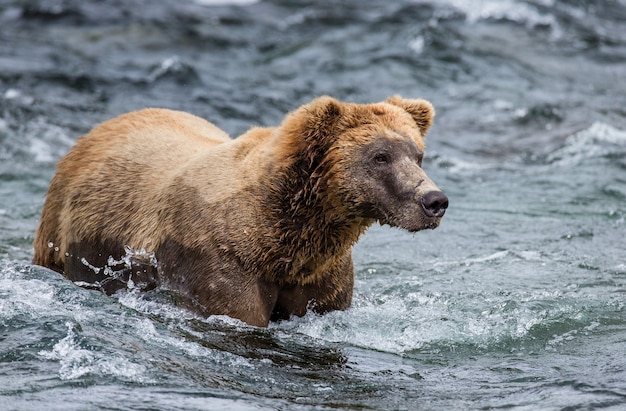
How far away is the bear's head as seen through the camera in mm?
6195

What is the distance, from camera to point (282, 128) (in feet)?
21.5

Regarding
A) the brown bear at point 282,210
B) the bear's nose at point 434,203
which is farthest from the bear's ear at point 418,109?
the bear's nose at point 434,203

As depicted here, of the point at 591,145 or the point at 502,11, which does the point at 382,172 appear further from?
the point at 502,11

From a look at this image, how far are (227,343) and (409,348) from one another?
48.6 inches

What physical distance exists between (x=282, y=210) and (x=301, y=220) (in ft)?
0.45

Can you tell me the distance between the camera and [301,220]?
641cm

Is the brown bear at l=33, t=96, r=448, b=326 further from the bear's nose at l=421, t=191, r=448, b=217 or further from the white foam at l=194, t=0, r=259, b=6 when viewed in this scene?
the white foam at l=194, t=0, r=259, b=6

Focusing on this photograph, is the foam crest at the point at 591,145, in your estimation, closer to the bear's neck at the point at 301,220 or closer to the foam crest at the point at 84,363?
the bear's neck at the point at 301,220

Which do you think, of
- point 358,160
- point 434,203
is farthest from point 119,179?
point 434,203

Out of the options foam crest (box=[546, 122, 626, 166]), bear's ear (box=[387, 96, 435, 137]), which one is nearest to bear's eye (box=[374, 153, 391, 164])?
bear's ear (box=[387, 96, 435, 137])

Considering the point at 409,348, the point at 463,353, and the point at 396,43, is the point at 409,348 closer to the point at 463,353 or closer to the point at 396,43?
the point at 463,353

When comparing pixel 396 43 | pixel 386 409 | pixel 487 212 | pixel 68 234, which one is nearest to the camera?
pixel 386 409

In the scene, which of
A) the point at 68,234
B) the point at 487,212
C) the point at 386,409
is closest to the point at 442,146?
the point at 487,212

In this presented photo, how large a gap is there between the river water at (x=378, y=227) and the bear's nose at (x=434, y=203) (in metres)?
0.97
